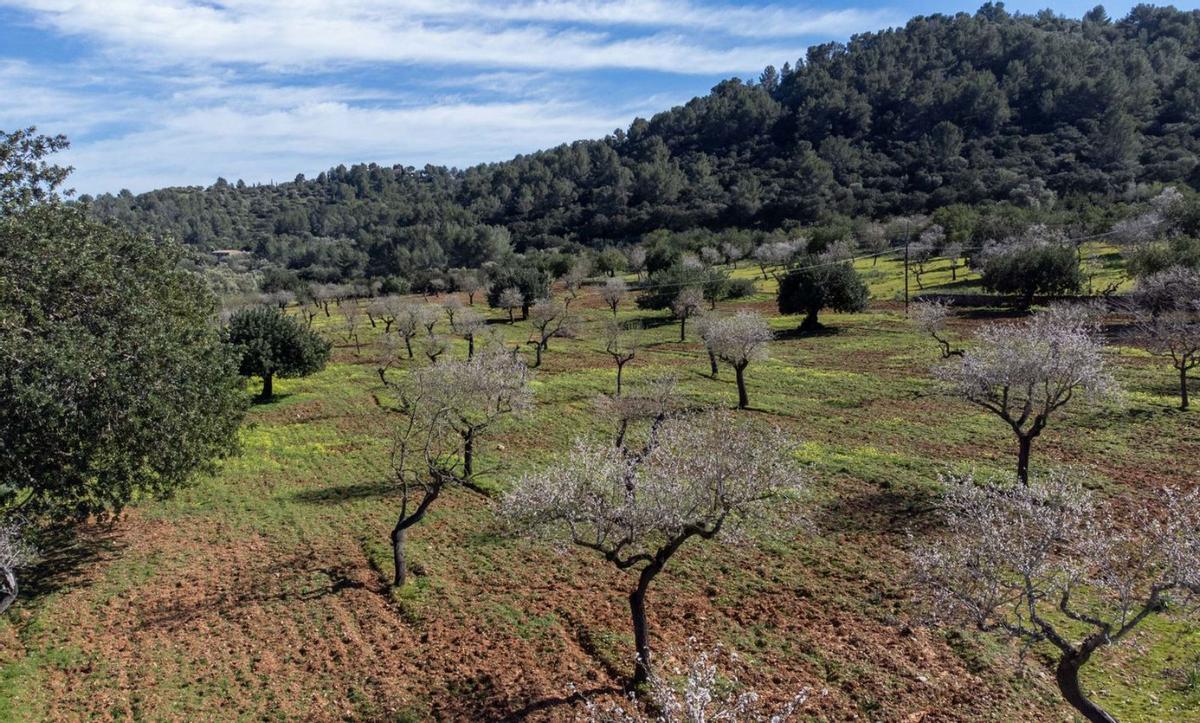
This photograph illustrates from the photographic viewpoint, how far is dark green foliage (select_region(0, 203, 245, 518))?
1705 cm

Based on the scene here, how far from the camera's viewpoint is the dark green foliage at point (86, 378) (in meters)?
17.0

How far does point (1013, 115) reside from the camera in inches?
6619

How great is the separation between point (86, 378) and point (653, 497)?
1518 cm

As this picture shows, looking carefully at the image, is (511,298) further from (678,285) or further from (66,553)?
(66,553)

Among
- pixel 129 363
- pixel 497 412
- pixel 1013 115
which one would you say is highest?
pixel 1013 115

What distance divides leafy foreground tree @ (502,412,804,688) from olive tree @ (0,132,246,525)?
11.7 metres

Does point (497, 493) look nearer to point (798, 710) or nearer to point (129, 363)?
A: point (129, 363)

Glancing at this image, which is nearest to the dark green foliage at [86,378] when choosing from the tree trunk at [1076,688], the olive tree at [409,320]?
the tree trunk at [1076,688]

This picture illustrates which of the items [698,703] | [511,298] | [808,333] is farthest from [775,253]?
[698,703]

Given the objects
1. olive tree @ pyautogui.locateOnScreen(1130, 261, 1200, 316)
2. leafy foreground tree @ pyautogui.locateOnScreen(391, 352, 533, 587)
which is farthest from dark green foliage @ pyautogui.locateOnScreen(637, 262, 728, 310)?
leafy foreground tree @ pyautogui.locateOnScreen(391, 352, 533, 587)

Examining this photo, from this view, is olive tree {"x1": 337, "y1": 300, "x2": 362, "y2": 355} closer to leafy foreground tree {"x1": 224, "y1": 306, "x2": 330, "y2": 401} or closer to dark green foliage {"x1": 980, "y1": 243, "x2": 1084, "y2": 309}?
leafy foreground tree {"x1": 224, "y1": 306, "x2": 330, "y2": 401}

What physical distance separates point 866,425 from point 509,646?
25.6 meters

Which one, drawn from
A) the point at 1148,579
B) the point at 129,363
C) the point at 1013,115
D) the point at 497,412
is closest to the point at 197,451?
the point at 129,363

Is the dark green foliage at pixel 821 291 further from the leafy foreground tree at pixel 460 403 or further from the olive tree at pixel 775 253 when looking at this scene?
the leafy foreground tree at pixel 460 403
